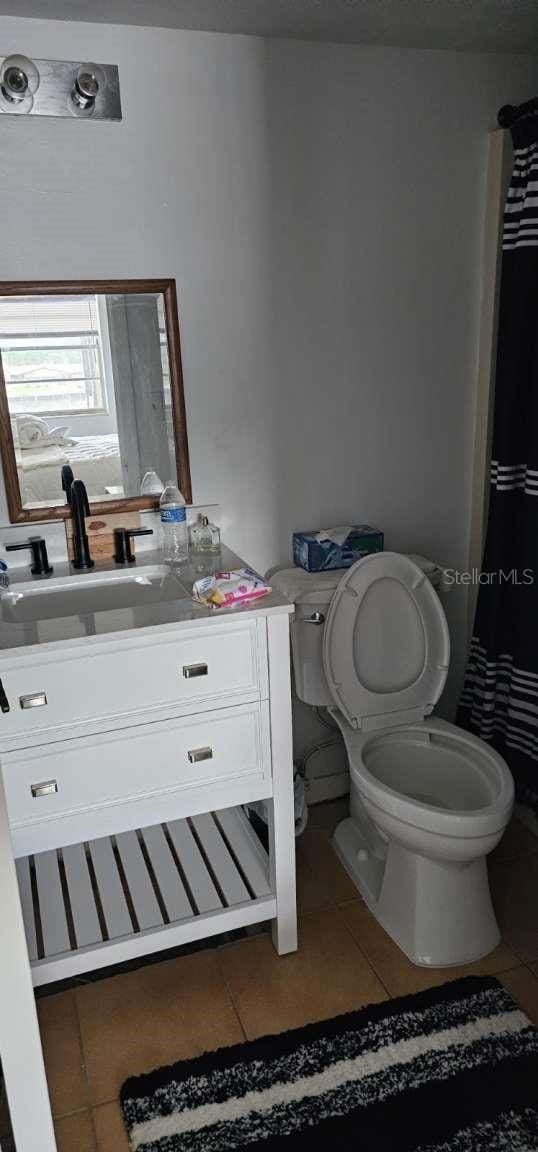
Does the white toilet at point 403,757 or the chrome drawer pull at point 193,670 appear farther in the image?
the white toilet at point 403,757

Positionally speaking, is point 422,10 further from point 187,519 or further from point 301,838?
point 301,838

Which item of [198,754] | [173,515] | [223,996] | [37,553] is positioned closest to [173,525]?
[173,515]

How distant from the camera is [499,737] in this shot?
252 centimetres

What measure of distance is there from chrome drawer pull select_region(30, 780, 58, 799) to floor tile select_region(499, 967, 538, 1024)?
1.14m

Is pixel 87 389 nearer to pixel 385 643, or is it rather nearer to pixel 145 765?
pixel 145 765

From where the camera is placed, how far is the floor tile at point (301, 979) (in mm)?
1807

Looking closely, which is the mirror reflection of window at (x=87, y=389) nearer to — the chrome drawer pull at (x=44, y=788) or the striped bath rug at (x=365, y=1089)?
the chrome drawer pull at (x=44, y=788)

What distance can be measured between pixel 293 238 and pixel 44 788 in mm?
1502

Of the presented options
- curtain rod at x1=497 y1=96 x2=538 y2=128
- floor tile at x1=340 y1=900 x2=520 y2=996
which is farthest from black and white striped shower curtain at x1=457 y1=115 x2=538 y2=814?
floor tile at x1=340 y1=900 x2=520 y2=996

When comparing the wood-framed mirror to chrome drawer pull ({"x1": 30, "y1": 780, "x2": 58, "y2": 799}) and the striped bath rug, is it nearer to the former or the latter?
chrome drawer pull ({"x1": 30, "y1": 780, "x2": 58, "y2": 799})

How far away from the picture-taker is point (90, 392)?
196 centimetres

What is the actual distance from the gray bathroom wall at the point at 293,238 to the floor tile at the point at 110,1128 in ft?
4.32

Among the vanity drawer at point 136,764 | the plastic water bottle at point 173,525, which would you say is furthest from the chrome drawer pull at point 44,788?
the plastic water bottle at point 173,525

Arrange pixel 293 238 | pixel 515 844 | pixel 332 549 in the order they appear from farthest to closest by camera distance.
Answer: pixel 515 844, pixel 332 549, pixel 293 238
